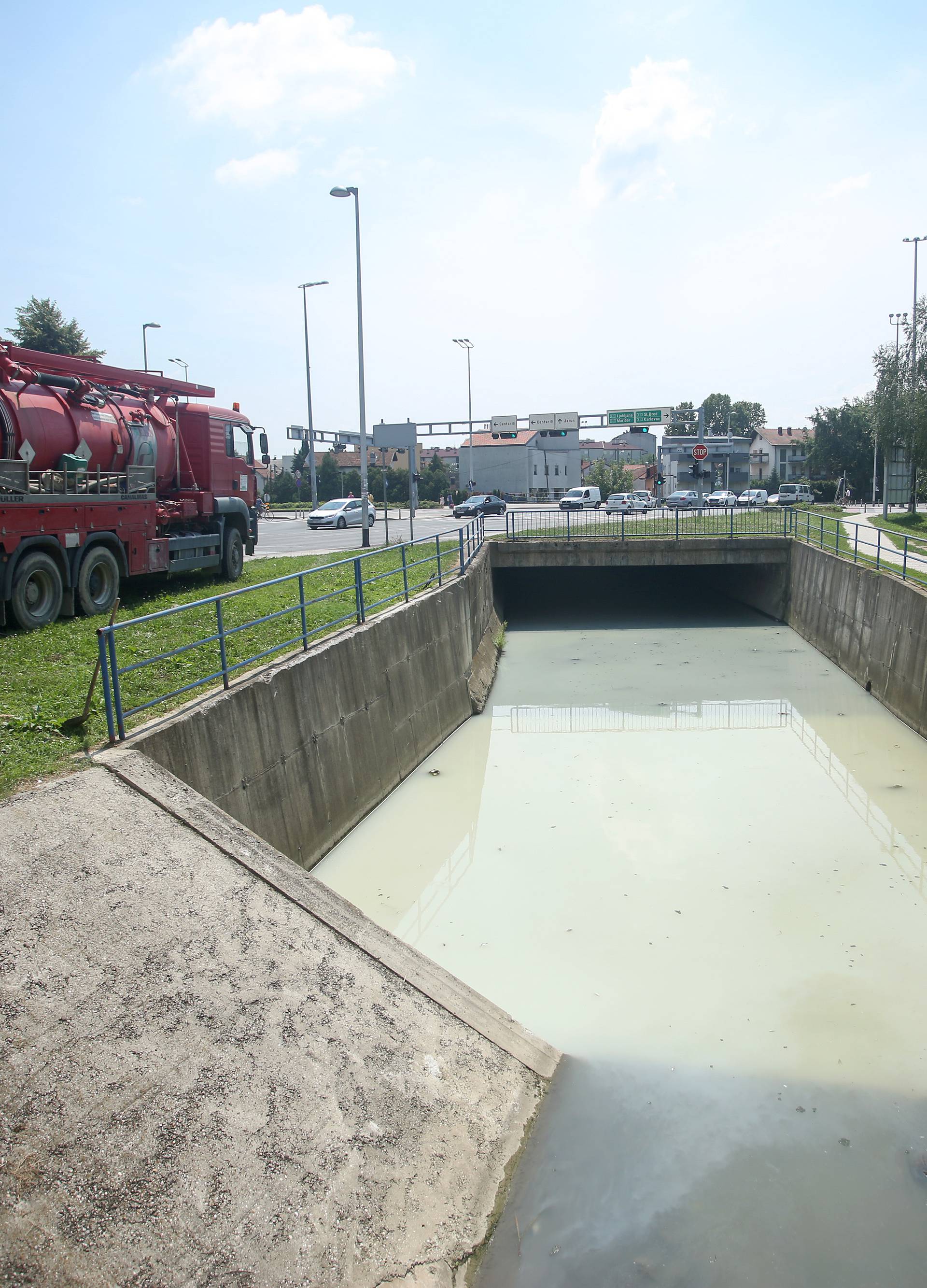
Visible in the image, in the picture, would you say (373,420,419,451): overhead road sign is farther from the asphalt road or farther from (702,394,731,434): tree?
(702,394,731,434): tree

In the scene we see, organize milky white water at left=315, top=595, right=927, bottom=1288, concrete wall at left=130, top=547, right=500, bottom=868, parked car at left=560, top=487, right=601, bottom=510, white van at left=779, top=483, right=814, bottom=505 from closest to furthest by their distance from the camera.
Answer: milky white water at left=315, top=595, right=927, bottom=1288, concrete wall at left=130, top=547, right=500, bottom=868, parked car at left=560, top=487, right=601, bottom=510, white van at left=779, top=483, right=814, bottom=505

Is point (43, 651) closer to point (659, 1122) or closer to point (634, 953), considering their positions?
point (634, 953)

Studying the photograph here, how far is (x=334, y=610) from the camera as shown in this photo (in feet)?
45.0

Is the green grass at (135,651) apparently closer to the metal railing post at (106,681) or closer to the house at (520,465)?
the metal railing post at (106,681)

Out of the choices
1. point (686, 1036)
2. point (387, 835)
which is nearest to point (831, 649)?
point (387, 835)

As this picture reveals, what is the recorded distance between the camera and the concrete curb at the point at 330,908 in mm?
5793

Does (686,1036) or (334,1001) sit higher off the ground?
(334,1001)

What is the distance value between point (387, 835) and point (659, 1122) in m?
5.45

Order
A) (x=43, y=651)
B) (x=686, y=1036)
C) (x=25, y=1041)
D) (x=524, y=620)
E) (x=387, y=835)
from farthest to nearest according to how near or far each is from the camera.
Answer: (x=524, y=620) → (x=387, y=835) → (x=43, y=651) → (x=686, y=1036) → (x=25, y=1041)

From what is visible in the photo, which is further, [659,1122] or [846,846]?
[846,846]

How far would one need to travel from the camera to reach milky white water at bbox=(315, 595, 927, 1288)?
16.3ft

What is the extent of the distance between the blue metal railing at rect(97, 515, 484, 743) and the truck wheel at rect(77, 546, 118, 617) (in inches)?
23.5

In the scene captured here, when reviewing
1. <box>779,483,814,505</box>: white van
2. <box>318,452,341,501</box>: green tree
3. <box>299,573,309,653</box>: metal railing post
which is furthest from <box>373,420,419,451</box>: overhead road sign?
<box>318,452,341,501</box>: green tree

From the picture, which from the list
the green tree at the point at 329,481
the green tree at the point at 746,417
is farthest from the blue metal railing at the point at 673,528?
the green tree at the point at 746,417
